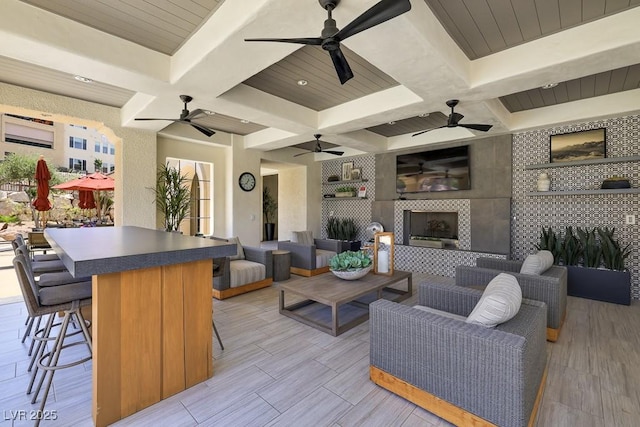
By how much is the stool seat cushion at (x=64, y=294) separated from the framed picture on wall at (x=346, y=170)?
6.13 m

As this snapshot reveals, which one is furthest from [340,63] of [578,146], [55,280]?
[578,146]

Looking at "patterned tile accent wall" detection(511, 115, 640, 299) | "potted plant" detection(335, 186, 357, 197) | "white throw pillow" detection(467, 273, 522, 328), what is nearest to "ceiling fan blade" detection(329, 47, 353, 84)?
"white throw pillow" detection(467, 273, 522, 328)

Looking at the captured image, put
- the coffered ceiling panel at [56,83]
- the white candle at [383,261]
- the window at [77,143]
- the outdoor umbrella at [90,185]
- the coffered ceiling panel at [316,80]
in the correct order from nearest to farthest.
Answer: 1. the coffered ceiling panel at [316,80]
2. the coffered ceiling panel at [56,83]
3. the white candle at [383,261]
4. the outdoor umbrella at [90,185]
5. the window at [77,143]

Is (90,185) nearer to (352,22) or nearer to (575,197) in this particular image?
(352,22)

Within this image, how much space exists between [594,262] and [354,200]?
4607mm

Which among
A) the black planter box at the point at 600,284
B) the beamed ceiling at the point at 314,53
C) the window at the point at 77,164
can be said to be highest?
the window at the point at 77,164

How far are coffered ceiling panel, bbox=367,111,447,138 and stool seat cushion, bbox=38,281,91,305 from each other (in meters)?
4.70

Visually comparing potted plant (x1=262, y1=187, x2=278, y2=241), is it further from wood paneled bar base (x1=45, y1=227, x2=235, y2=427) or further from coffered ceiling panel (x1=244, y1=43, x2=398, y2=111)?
wood paneled bar base (x1=45, y1=227, x2=235, y2=427)

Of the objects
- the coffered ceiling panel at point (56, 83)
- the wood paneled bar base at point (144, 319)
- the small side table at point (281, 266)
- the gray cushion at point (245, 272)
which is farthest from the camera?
the small side table at point (281, 266)

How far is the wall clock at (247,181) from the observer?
6.36 m

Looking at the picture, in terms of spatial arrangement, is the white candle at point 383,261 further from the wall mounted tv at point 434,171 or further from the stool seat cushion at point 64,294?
the stool seat cushion at point 64,294

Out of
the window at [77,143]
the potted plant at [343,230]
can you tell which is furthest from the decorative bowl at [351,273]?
the window at [77,143]

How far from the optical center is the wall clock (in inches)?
250

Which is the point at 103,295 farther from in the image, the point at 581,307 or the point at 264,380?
the point at 581,307
